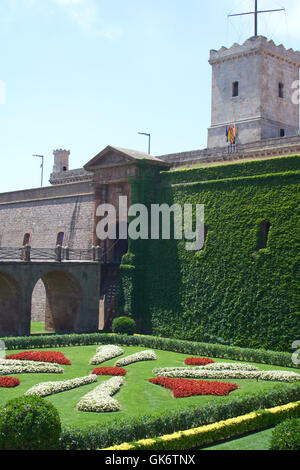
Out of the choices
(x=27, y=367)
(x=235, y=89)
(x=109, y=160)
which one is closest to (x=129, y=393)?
(x=27, y=367)

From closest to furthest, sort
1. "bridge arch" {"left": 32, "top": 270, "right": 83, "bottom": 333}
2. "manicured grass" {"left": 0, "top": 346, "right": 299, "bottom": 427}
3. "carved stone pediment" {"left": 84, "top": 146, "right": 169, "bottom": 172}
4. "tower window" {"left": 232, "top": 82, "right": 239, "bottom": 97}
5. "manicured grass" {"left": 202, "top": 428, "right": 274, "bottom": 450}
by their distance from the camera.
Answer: "manicured grass" {"left": 202, "top": 428, "right": 274, "bottom": 450} → "manicured grass" {"left": 0, "top": 346, "right": 299, "bottom": 427} → "bridge arch" {"left": 32, "top": 270, "right": 83, "bottom": 333} → "carved stone pediment" {"left": 84, "top": 146, "right": 169, "bottom": 172} → "tower window" {"left": 232, "top": 82, "right": 239, "bottom": 97}

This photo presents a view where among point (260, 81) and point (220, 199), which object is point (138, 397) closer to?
point (220, 199)

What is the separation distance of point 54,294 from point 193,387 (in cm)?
1670

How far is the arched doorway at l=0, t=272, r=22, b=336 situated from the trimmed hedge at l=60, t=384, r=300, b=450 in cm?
1621

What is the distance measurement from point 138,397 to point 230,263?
11527mm

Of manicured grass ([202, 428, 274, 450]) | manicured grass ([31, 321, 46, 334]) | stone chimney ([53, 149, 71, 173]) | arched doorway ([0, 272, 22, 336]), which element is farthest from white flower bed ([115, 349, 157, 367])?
stone chimney ([53, 149, 71, 173])

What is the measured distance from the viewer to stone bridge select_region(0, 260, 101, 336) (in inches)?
1187

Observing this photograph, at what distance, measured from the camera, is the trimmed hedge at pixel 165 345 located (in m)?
24.6

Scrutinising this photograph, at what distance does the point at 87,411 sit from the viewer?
17.0m

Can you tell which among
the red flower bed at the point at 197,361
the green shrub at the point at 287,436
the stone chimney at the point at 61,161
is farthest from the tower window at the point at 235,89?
the green shrub at the point at 287,436

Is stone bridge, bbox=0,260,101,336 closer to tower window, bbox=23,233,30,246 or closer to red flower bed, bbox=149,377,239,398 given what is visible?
tower window, bbox=23,233,30,246

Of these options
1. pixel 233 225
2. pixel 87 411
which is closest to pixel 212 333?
pixel 233 225

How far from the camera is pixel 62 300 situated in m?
34.7

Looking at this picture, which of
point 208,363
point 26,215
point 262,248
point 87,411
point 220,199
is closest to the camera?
point 87,411
